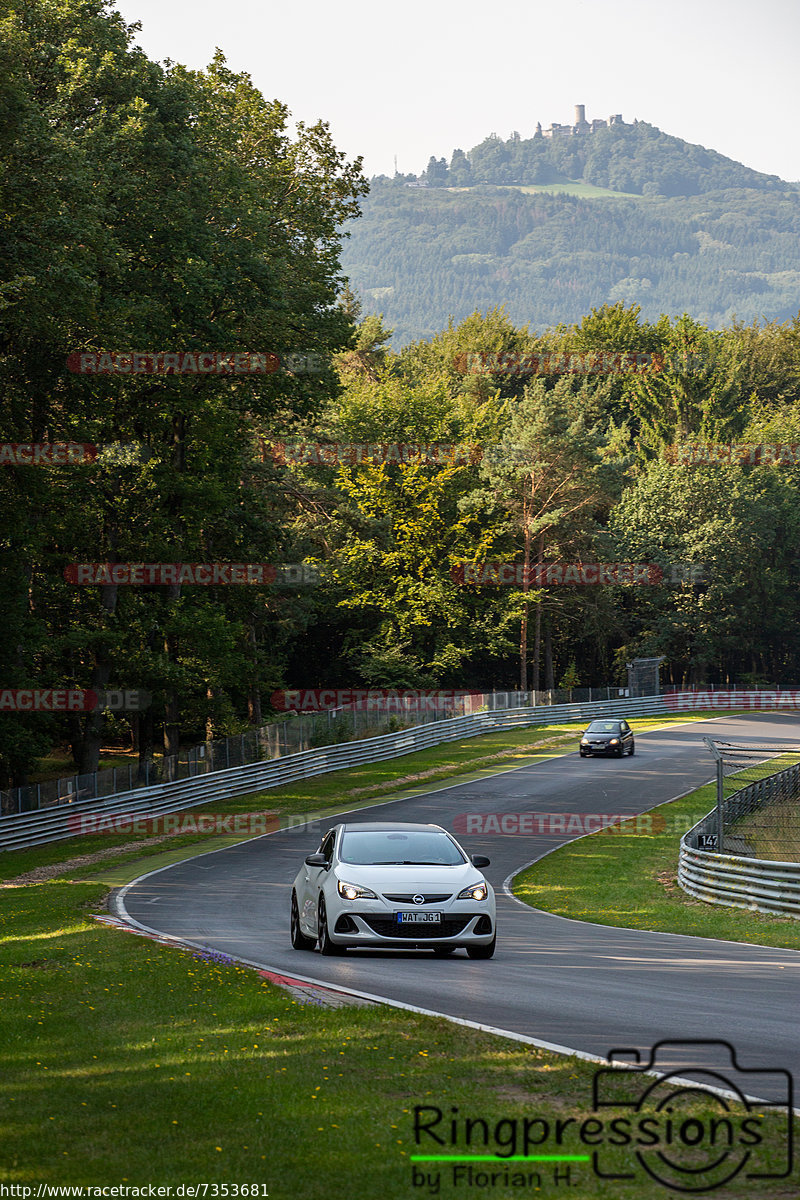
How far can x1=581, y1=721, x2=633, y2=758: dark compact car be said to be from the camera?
1906 inches

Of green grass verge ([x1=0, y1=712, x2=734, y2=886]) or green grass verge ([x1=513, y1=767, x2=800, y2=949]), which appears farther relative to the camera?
green grass verge ([x1=0, y1=712, x2=734, y2=886])

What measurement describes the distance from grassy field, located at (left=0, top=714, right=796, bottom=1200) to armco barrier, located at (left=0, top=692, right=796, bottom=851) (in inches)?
798

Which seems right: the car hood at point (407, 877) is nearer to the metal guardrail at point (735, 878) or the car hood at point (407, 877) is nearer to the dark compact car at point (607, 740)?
the metal guardrail at point (735, 878)

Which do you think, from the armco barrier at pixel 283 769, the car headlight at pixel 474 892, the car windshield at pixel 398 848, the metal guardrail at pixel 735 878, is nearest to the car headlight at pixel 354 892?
the car windshield at pixel 398 848

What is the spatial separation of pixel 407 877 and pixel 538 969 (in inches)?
67.3

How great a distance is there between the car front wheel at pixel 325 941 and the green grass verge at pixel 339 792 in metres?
12.2

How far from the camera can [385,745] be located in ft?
162

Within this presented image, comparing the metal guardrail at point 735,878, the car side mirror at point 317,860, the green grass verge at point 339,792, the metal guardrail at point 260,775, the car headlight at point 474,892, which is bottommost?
the green grass verge at point 339,792

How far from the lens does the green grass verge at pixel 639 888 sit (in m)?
18.3

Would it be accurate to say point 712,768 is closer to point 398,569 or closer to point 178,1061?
point 398,569

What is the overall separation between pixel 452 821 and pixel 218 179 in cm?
1948

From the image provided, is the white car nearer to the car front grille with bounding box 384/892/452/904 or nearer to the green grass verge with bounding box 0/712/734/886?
the car front grille with bounding box 384/892/452/904

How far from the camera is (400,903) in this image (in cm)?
1317

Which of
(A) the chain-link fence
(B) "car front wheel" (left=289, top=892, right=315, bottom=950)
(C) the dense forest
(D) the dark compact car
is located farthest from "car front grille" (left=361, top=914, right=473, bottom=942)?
(D) the dark compact car
